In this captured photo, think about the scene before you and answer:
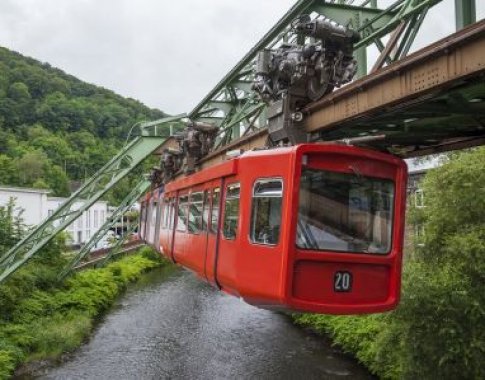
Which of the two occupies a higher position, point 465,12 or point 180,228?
point 465,12

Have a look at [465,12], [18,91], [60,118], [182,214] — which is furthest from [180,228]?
[60,118]

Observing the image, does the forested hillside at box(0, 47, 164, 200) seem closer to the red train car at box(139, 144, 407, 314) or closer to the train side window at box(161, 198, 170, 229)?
the train side window at box(161, 198, 170, 229)

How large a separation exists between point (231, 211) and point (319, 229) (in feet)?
5.27

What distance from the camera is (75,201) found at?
19.9 metres

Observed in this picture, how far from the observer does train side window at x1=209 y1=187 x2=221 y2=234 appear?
805 cm

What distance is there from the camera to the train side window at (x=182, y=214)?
35.4 ft

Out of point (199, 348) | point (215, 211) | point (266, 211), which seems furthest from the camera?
point (199, 348)

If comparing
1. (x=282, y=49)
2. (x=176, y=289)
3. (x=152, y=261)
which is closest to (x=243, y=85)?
(x=282, y=49)

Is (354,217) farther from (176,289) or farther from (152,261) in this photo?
(152,261)

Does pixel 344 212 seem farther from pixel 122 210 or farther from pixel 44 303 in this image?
pixel 122 210

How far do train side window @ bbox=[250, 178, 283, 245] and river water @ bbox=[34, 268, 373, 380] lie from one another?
10.00m

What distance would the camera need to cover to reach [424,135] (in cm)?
827

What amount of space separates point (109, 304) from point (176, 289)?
608 centimetres

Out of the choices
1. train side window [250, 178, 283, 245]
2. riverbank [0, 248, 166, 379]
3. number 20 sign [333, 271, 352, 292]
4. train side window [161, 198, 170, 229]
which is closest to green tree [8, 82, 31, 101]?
riverbank [0, 248, 166, 379]
